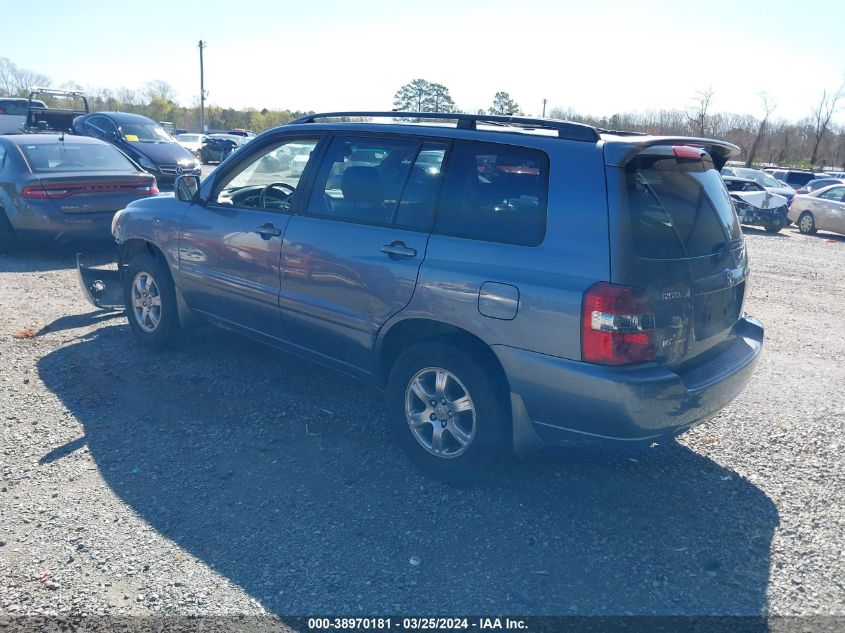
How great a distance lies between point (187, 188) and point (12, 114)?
82.1 ft

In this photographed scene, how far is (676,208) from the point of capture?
3654 millimetres

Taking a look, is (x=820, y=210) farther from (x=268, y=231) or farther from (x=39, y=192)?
(x=268, y=231)

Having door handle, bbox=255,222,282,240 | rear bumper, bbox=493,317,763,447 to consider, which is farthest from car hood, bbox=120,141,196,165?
rear bumper, bbox=493,317,763,447

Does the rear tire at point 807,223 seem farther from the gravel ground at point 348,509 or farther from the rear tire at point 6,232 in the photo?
the rear tire at point 6,232

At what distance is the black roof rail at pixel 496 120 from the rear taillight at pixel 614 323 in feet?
2.69

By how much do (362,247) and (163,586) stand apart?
2049 mm

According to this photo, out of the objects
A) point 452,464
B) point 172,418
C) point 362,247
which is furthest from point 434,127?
point 172,418

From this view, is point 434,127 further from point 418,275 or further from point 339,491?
point 339,491

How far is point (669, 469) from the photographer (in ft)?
14.0

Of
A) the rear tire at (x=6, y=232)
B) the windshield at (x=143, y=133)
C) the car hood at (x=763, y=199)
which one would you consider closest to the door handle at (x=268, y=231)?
the rear tire at (x=6, y=232)

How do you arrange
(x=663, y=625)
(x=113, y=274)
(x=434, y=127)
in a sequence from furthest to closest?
(x=113, y=274) < (x=434, y=127) < (x=663, y=625)

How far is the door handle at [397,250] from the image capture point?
392 cm

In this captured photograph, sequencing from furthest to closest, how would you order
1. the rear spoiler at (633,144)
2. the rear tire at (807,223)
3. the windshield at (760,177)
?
the windshield at (760,177)
the rear tire at (807,223)
the rear spoiler at (633,144)

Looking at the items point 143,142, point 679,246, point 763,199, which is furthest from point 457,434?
point 763,199
